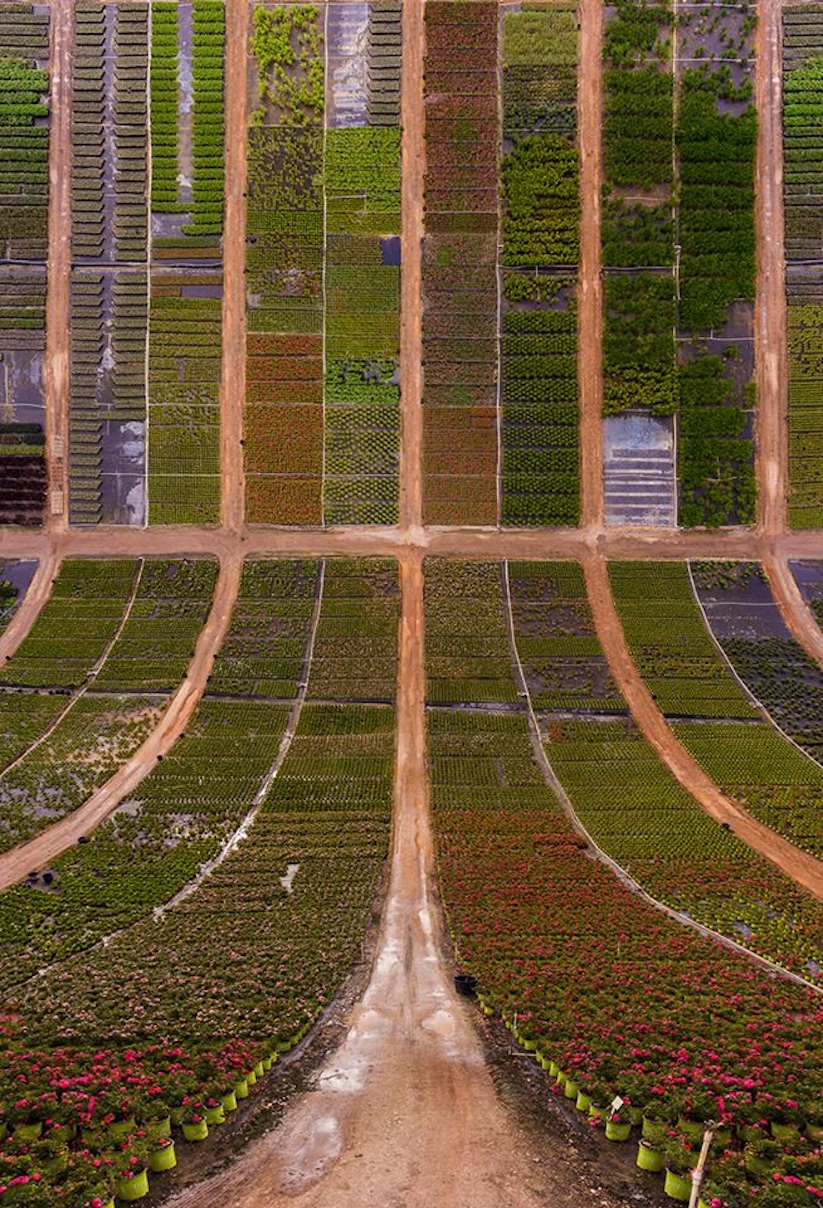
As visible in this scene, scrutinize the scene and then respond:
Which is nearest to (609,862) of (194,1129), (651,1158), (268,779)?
(651,1158)

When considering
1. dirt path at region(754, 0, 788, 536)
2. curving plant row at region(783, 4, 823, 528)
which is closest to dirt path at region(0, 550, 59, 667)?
dirt path at region(754, 0, 788, 536)

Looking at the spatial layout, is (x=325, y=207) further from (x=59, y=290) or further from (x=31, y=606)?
(x=31, y=606)

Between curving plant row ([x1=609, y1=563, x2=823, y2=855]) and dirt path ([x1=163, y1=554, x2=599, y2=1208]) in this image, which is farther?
curving plant row ([x1=609, y1=563, x2=823, y2=855])

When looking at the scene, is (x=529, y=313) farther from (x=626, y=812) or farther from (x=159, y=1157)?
(x=159, y=1157)

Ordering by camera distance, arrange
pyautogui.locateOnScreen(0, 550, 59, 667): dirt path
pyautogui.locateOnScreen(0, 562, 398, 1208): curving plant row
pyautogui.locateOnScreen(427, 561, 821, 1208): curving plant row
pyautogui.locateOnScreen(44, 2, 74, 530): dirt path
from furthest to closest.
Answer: pyautogui.locateOnScreen(44, 2, 74, 530): dirt path
pyautogui.locateOnScreen(0, 550, 59, 667): dirt path
pyautogui.locateOnScreen(0, 562, 398, 1208): curving plant row
pyautogui.locateOnScreen(427, 561, 821, 1208): curving plant row

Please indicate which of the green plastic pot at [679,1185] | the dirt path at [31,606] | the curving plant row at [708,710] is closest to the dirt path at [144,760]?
the dirt path at [31,606]

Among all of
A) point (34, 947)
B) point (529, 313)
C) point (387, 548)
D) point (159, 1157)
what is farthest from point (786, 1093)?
point (529, 313)

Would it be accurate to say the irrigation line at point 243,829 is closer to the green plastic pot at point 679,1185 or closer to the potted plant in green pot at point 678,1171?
the potted plant in green pot at point 678,1171

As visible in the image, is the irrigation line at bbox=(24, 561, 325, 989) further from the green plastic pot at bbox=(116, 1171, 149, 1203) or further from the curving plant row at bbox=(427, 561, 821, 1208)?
the green plastic pot at bbox=(116, 1171, 149, 1203)
